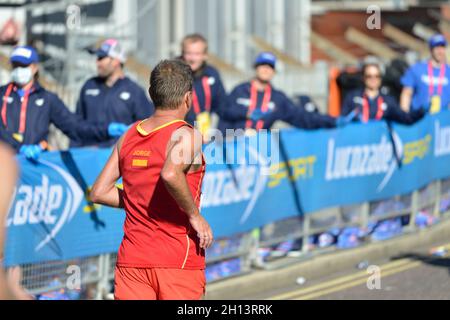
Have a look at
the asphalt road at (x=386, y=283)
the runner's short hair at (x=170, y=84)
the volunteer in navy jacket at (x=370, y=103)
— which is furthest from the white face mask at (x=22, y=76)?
the volunteer in navy jacket at (x=370, y=103)

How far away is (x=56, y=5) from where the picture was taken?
17.3m

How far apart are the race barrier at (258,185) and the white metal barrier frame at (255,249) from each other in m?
0.02

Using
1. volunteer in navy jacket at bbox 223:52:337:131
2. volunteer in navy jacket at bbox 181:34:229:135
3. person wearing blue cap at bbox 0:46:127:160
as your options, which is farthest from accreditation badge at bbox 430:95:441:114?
person wearing blue cap at bbox 0:46:127:160

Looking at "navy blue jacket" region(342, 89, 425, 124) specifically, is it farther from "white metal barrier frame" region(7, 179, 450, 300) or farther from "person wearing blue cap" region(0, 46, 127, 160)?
"person wearing blue cap" region(0, 46, 127, 160)

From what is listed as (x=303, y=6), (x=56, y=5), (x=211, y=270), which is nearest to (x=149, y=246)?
(x=211, y=270)

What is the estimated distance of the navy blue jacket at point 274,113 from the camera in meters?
11.5

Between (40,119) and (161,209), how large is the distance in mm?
3543

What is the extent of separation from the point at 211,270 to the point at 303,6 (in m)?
15.1

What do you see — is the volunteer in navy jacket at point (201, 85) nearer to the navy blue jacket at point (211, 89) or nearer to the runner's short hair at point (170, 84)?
the navy blue jacket at point (211, 89)

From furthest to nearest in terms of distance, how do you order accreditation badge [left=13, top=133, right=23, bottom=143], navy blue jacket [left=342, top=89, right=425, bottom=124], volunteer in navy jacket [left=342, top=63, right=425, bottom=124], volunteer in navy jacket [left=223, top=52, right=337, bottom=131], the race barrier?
1. volunteer in navy jacket [left=342, top=63, right=425, bottom=124]
2. navy blue jacket [left=342, top=89, right=425, bottom=124]
3. volunteer in navy jacket [left=223, top=52, right=337, bottom=131]
4. accreditation badge [left=13, top=133, right=23, bottom=143]
5. the race barrier

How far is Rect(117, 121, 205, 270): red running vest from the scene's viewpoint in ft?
20.7

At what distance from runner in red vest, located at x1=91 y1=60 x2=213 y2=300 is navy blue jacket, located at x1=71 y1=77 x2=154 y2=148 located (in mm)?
4297

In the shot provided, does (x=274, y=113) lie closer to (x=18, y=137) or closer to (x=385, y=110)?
(x=385, y=110)
